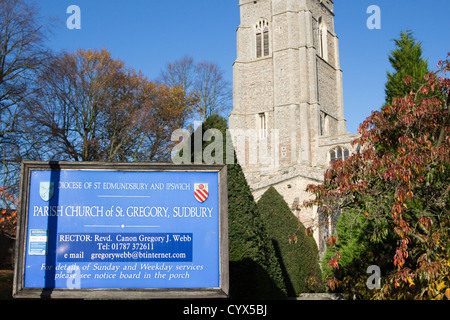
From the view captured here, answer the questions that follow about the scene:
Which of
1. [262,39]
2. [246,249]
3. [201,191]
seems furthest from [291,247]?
[262,39]

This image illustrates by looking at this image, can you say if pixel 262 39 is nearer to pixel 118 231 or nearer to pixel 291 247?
pixel 291 247

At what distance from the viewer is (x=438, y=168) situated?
619 centimetres

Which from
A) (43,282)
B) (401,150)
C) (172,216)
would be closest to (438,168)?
(401,150)

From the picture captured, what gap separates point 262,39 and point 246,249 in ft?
125

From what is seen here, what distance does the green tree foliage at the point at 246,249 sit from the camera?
26.7 feet

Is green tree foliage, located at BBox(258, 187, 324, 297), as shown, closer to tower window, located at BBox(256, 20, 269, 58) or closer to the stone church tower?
the stone church tower

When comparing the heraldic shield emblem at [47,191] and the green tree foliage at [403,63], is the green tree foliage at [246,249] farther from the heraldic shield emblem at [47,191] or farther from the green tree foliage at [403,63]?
the green tree foliage at [403,63]

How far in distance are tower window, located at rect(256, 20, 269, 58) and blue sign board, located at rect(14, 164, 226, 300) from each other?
40.5 m

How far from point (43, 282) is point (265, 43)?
137 feet

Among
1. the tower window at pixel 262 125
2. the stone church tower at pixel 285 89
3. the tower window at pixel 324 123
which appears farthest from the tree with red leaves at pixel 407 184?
the tower window at pixel 324 123

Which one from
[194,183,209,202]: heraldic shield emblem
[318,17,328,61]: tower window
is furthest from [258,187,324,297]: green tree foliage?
[318,17,328,61]: tower window

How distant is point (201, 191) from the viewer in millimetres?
4418

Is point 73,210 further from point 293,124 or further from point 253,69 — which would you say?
point 253,69
